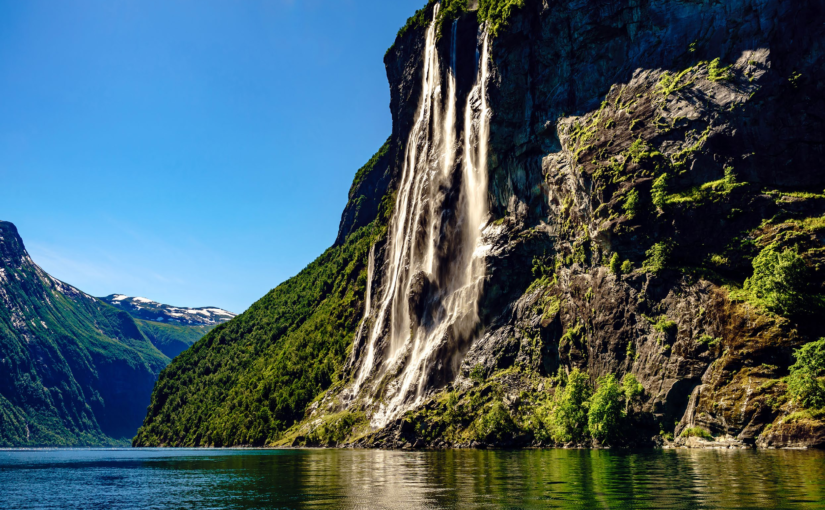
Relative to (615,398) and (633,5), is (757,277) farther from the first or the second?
Answer: (633,5)

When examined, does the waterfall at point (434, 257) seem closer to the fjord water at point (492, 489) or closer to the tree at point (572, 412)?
the tree at point (572, 412)

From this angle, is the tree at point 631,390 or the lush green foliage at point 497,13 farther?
the lush green foliage at point 497,13

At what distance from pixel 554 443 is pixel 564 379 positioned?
33.3 feet

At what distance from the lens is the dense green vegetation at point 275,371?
5212 inches

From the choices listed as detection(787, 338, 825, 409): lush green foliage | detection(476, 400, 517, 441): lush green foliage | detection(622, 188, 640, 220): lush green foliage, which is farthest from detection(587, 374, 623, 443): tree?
detection(622, 188, 640, 220): lush green foliage

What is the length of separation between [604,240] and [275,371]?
103m

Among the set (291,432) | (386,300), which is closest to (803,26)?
(386,300)

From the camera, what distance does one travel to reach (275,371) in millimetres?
148625

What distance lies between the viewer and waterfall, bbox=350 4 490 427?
91250mm

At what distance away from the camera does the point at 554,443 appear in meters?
65.0

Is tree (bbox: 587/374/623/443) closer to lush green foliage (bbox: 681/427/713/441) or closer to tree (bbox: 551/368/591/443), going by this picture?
tree (bbox: 551/368/591/443)

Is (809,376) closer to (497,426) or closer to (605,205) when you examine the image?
(605,205)

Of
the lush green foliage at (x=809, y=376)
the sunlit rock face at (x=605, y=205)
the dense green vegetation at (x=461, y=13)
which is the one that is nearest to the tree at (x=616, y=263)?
the sunlit rock face at (x=605, y=205)

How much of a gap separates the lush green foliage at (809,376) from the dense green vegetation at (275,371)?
95.8 m
